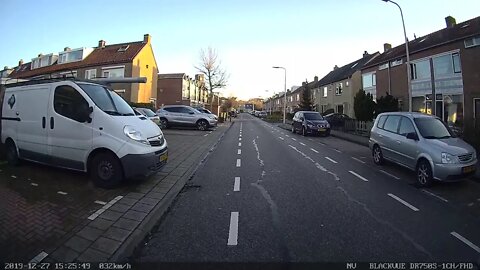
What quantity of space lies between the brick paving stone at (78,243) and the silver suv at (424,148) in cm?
726

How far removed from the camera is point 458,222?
483cm

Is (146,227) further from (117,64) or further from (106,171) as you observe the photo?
(117,64)

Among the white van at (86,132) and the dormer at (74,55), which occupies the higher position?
the dormer at (74,55)

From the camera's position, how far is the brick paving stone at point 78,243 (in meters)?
3.65

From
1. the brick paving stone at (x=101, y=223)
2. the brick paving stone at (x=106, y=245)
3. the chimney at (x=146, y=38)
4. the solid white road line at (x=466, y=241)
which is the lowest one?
the solid white road line at (x=466, y=241)

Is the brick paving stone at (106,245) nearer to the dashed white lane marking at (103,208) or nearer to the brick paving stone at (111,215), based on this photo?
the brick paving stone at (111,215)

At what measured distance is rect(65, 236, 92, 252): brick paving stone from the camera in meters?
3.65

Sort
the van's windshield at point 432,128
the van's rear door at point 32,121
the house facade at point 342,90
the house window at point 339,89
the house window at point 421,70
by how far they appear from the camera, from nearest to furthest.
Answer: the van's rear door at point 32,121 → the van's windshield at point 432,128 → the house window at point 421,70 → the house facade at point 342,90 → the house window at point 339,89

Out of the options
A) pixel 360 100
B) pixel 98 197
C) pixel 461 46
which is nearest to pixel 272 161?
pixel 98 197

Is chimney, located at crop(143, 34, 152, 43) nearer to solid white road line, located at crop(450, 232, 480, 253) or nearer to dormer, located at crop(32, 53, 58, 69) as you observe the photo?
dormer, located at crop(32, 53, 58, 69)

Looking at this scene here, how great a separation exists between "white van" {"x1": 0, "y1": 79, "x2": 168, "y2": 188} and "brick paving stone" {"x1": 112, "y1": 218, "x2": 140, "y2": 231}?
1.57 meters

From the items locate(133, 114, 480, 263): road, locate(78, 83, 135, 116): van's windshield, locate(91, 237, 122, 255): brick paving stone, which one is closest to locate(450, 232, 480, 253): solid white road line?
locate(133, 114, 480, 263): road

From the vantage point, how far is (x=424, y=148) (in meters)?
7.34

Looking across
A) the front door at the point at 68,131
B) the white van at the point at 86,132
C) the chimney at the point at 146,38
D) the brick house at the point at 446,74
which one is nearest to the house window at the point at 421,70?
the brick house at the point at 446,74
